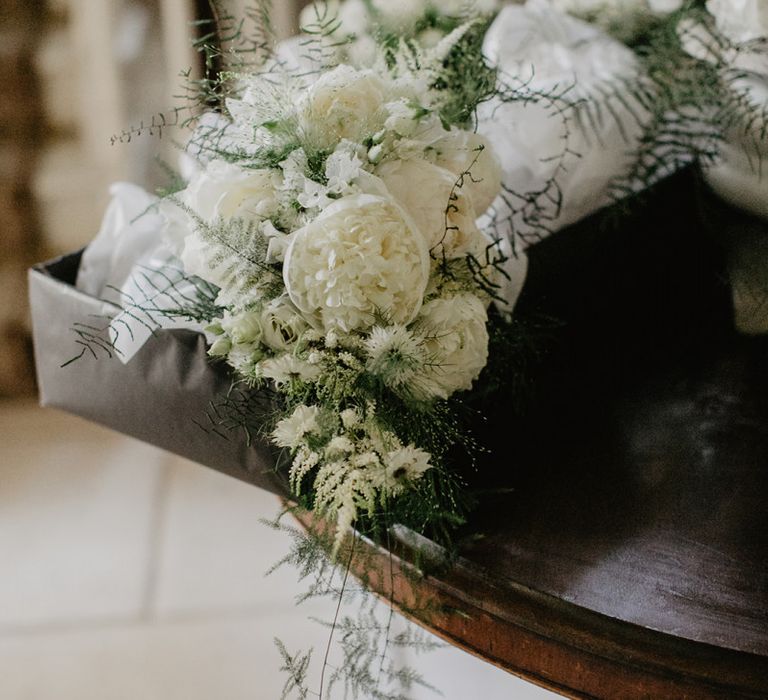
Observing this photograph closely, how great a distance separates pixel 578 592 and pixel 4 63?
1.49 meters

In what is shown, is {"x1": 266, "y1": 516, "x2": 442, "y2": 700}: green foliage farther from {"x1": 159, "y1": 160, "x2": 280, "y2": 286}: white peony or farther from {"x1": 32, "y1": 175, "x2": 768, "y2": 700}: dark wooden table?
{"x1": 159, "y1": 160, "x2": 280, "y2": 286}: white peony

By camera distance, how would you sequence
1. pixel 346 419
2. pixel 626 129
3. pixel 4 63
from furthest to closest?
pixel 4 63 < pixel 626 129 < pixel 346 419

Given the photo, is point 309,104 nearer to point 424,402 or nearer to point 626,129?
point 424,402

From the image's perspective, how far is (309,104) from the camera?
2.19ft

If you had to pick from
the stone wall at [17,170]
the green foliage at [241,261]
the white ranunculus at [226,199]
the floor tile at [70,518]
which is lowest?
the floor tile at [70,518]

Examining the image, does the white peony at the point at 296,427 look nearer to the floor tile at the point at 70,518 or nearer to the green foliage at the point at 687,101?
the green foliage at the point at 687,101

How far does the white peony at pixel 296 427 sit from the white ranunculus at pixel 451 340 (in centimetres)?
9

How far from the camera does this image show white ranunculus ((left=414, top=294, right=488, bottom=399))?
65cm

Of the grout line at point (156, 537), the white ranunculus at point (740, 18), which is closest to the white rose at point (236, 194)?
the white ranunculus at point (740, 18)

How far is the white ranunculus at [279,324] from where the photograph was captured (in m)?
0.64

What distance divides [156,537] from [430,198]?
1.16 meters

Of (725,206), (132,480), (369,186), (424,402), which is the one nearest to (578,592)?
(424,402)

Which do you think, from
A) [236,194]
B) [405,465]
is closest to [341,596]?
[405,465]

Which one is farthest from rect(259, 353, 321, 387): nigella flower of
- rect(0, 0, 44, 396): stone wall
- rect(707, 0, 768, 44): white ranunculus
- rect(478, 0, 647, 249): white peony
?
rect(0, 0, 44, 396): stone wall
